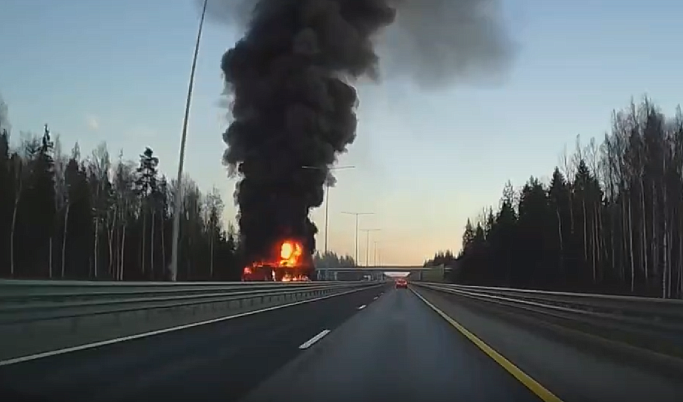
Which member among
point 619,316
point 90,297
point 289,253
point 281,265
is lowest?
point 619,316

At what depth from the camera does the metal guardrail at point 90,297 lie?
35.1ft

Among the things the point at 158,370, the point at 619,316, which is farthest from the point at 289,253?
the point at 158,370

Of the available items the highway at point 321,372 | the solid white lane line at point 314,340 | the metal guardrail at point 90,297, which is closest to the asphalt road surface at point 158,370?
the highway at point 321,372

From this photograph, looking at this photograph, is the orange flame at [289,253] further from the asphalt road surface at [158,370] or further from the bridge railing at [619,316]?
the asphalt road surface at [158,370]

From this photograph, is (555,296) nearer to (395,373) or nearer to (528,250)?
(395,373)

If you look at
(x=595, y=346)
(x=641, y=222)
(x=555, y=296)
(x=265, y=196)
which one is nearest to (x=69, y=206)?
(x=265, y=196)

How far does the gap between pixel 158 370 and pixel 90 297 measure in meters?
4.67

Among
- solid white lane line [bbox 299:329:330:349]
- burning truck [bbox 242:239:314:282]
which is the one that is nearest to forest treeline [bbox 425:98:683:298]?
burning truck [bbox 242:239:314:282]

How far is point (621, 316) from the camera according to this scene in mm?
12234

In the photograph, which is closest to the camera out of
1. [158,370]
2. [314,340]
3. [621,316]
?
[158,370]

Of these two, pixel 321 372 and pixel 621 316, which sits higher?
pixel 621 316

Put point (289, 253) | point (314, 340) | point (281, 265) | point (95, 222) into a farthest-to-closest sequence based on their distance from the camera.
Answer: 1. point (95, 222)
2. point (289, 253)
3. point (281, 265)
4. point (314, 340)

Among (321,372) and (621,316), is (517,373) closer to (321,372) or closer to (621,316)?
(321,372)

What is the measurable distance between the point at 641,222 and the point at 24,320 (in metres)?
50.8
